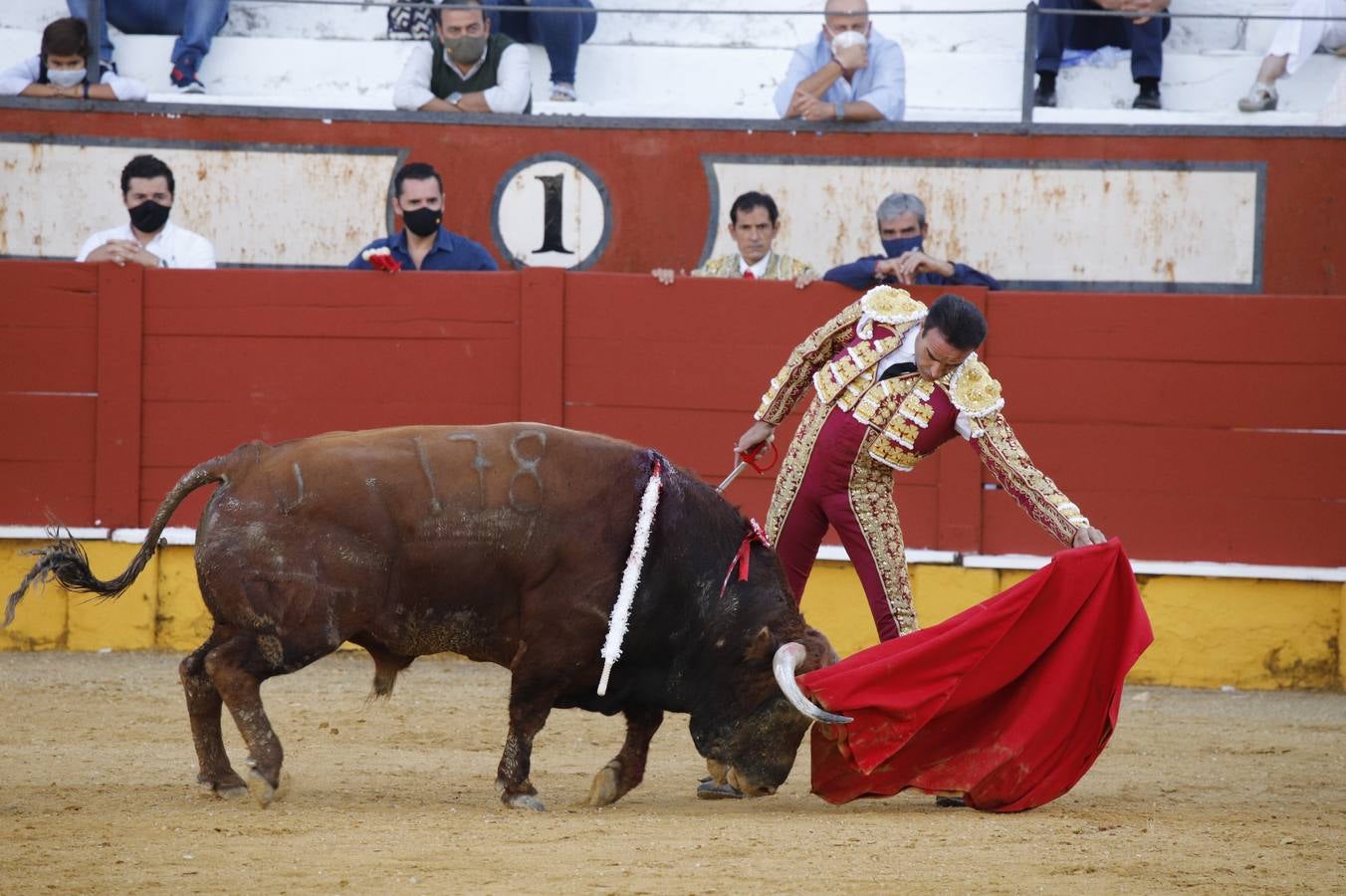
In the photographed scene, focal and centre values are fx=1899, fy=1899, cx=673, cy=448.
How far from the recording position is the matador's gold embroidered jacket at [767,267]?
692cm

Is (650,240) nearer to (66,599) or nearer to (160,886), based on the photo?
(66,599)

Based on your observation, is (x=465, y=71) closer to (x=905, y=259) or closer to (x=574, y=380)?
(x=574, y=380)

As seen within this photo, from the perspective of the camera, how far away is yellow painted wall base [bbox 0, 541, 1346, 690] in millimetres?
6629

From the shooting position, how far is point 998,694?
4512 mm

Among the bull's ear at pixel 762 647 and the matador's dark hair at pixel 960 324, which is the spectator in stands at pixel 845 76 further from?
the bull's ear at pixel 762 647

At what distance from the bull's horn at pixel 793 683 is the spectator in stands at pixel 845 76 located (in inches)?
140

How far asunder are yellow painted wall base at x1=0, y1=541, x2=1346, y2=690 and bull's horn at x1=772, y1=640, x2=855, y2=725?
7.54 ft

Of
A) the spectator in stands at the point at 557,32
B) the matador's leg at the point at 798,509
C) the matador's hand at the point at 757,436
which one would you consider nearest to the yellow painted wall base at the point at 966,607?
the matador's leg at the point at 798,509

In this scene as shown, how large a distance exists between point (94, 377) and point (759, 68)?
11.7ft

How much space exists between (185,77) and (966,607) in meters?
4.10

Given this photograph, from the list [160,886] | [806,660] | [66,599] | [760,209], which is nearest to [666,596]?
[806,660]

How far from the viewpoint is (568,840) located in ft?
12.7

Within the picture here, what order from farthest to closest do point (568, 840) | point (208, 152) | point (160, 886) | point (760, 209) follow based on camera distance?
point (208, 152)
point (760, 209)
point (568, 840)
point (160, 886)

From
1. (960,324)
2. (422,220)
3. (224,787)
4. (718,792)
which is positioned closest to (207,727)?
(224,787)
